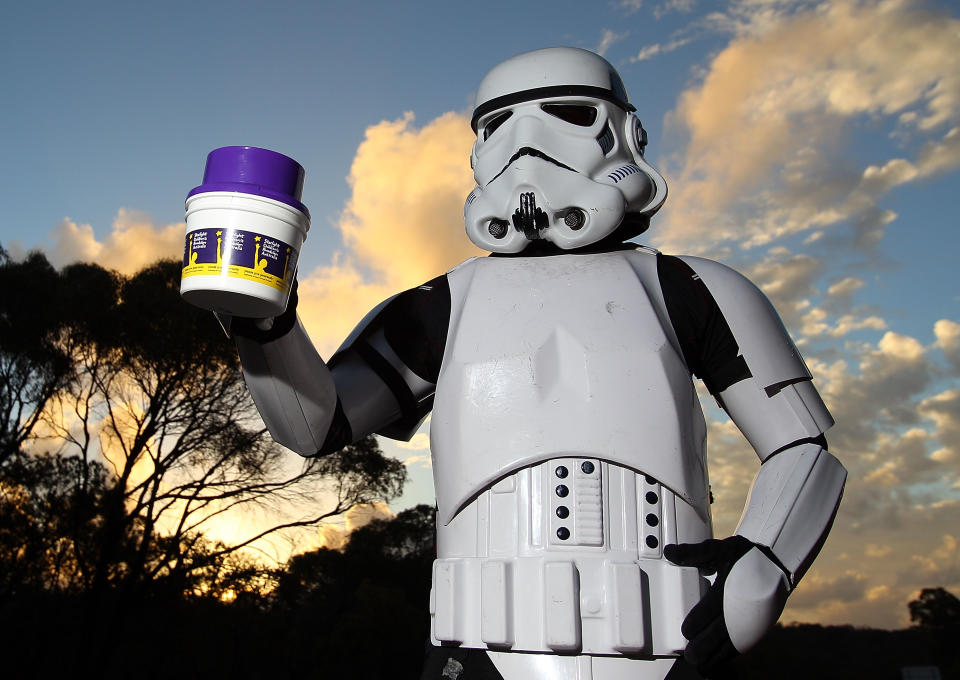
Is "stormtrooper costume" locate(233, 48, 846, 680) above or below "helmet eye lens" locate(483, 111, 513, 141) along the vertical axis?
below

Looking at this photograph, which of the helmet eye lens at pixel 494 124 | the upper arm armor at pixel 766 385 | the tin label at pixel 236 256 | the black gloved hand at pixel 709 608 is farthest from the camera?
the helmet eye lens at pixel 494 124

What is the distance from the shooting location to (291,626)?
656 inches

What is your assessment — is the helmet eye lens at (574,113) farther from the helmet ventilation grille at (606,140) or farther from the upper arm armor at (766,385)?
the upper arm armor at (766,385)

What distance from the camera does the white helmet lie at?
8.40 ft

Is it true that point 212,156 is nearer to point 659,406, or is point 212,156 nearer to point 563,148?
point 563,148

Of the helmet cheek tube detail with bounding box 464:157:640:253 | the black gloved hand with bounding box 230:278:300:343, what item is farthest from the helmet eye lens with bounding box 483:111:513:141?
the black gloved hand with bounding box 230:278:300:343

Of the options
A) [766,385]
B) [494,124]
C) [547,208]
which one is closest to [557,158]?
[547,208]

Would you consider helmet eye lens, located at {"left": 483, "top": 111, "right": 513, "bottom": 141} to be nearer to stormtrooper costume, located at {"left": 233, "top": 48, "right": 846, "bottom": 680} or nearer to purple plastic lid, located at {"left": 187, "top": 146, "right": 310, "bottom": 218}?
stormtrooper costume, located at {"left": 233, "top": 48, "right": 846, "bottom": 680}

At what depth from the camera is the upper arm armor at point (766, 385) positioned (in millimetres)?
2385

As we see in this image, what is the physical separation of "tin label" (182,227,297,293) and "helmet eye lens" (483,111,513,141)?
3.90 ft

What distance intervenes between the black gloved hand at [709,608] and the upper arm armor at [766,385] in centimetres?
41

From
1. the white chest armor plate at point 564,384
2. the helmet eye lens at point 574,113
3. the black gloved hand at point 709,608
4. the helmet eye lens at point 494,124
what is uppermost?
the helmet eye lens at point 494,124

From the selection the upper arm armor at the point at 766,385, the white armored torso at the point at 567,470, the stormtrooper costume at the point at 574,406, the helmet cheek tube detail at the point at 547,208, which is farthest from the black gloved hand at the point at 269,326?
the upper arm armor at the point at 766,385

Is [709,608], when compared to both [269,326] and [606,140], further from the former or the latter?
[606,140]
